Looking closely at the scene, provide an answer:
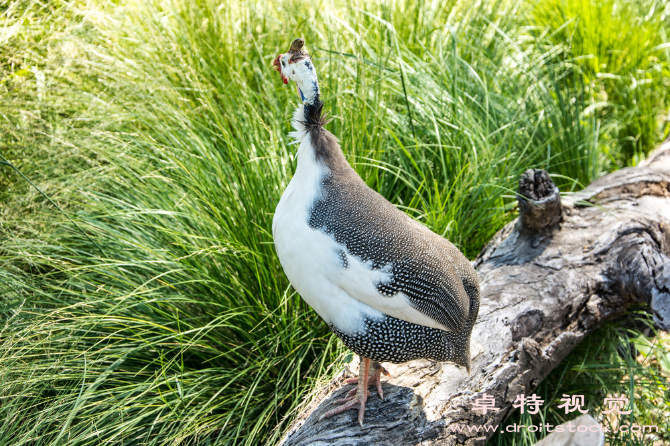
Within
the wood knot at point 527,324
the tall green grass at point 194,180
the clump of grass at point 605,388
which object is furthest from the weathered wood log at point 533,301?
the tall green grass at point 194,180

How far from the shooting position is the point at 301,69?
1.85 metres

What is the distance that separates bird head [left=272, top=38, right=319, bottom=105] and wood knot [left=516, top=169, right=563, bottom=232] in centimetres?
111

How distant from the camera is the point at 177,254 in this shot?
247 cm

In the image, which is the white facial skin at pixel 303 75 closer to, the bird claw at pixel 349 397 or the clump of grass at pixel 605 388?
the bird claw at pixel 349 397

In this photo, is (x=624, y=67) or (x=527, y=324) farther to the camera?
(x=624, y=67)

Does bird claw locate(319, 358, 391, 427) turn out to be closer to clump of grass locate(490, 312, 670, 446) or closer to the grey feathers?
A: the grey feathers

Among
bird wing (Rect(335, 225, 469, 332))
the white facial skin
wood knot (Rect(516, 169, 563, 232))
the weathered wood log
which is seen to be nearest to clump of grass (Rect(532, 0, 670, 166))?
the weathered wood log

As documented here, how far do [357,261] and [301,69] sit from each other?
667mm

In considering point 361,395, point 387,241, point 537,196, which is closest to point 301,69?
point 387,241

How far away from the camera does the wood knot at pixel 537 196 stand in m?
2.50

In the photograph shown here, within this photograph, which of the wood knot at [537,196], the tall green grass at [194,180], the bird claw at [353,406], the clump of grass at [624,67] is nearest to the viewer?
the bird claw at [353,406]

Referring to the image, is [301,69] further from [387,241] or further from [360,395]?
[360,395]

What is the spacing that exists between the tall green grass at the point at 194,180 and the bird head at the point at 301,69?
694mm

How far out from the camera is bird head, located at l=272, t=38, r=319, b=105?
1.84 metres
